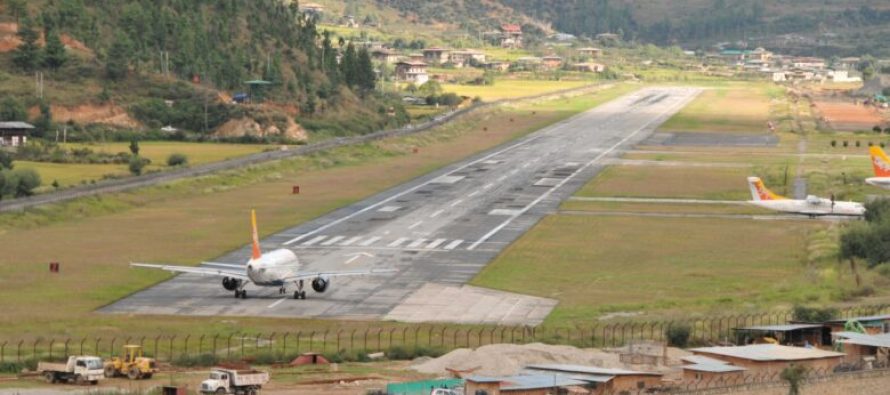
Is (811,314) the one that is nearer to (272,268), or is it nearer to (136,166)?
(272,268)

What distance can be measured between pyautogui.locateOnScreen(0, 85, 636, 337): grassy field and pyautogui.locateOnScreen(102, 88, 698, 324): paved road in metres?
2.68

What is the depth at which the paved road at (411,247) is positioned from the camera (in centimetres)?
9525

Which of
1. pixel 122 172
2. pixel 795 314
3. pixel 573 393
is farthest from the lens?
pixel 122 172

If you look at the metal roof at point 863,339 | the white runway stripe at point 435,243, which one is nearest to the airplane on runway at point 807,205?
the white runway stripe at point 435,243

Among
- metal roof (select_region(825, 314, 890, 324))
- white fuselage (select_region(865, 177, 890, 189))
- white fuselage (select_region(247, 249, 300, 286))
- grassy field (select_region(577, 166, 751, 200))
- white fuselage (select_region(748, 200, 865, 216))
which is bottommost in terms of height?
grassy field (select_region(577, 166, 751, 200))

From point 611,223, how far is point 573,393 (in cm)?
7455

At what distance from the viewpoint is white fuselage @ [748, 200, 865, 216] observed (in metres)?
140

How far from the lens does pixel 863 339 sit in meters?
77.4

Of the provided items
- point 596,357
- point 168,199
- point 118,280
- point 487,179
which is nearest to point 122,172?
point 168,199

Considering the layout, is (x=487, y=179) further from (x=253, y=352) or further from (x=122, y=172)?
(x=253, y=352)

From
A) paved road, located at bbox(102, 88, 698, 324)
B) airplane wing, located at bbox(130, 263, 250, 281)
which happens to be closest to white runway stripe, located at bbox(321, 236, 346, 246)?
paved road, located at bbox(102, 88, 698, 324)

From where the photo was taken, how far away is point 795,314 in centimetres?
8850

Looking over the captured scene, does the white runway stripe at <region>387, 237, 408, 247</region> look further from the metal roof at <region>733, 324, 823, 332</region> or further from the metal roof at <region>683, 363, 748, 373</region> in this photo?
the metal roof at <region>683, 363, 748, 373</region>

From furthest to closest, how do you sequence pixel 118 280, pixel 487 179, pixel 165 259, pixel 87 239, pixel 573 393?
1. pixel 487 179
2. pixel 87 239
3. pixel 165 259
4. pixel 118 280
5. pixel 573 393
